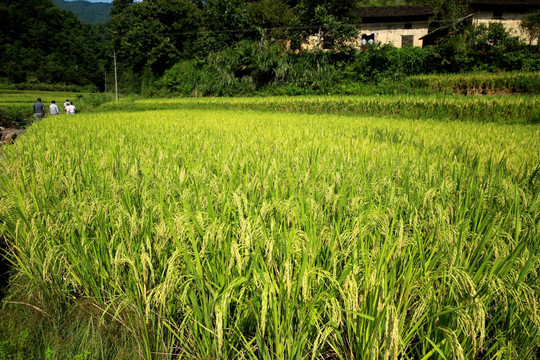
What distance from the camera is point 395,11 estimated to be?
101 feet

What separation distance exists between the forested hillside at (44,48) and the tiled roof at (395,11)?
1784 inches

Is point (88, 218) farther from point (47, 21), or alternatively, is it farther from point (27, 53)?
point (47, 21)

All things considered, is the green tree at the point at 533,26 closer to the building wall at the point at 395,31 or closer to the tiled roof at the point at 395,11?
the tiled roof at the point at 395,11

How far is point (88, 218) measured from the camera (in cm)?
171

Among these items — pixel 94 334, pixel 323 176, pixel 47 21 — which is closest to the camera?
pixel 94 334

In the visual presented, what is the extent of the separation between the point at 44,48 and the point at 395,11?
197 feet

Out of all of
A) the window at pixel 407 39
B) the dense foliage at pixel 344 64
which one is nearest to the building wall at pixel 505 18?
the dense foliage at pixel 344 64

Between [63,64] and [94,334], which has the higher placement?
[63,64]

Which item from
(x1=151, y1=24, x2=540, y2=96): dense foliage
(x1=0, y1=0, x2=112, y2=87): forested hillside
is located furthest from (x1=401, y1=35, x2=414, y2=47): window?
(x1=0, y1=0, x2=112, y2=87): forested hillside

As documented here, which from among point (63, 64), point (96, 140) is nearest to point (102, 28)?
point (63, 64)

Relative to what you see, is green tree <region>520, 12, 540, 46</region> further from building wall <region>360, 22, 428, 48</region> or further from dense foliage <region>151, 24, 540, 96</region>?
building wall <region>360, 22, 428, 48</region>

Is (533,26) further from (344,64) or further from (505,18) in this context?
(344,64)

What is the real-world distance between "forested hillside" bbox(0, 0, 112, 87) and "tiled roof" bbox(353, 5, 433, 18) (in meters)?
45.3

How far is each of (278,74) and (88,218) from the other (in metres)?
23.8
